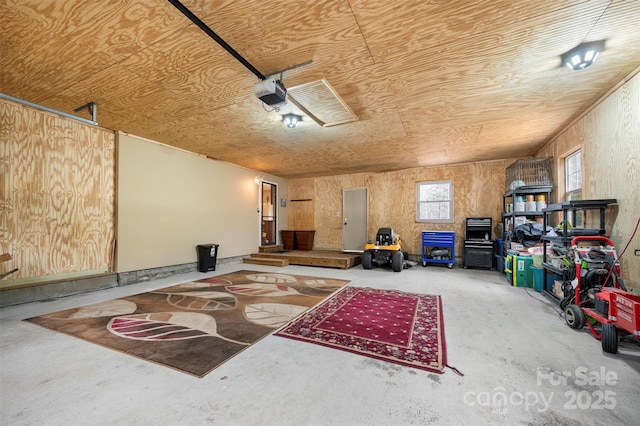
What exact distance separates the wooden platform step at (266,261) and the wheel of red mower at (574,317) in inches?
210

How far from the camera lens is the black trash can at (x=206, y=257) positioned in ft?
18.5

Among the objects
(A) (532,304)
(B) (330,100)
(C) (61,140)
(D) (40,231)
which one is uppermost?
(B) (330,100)

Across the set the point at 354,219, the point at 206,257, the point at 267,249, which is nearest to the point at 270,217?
the point at 267,249

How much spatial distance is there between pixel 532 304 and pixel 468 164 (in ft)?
13.9

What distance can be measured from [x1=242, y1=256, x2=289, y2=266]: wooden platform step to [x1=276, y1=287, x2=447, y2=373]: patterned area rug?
10.3 feet

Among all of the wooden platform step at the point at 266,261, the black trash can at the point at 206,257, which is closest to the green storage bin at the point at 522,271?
the wooden platform step at the point at 266,261

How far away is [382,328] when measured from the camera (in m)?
2.55

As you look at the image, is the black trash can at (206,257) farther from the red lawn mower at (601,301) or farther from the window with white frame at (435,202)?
the red lawn mower at (601,301)

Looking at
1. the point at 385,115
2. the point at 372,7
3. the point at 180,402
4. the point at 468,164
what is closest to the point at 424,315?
the point at 180,402

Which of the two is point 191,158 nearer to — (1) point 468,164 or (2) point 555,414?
(2) point 555,414

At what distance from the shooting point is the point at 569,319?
259 centimetres

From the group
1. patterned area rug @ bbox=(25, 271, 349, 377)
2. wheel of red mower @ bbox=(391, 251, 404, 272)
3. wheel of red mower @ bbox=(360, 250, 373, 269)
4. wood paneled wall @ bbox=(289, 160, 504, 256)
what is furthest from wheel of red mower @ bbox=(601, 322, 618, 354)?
wood paneled wall @ bbox=(289, 160, 504, 256)

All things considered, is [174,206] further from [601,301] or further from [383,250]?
[601,301]

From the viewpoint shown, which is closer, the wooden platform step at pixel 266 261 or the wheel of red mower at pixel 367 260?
the wheel of red mower at pixel 367 260
